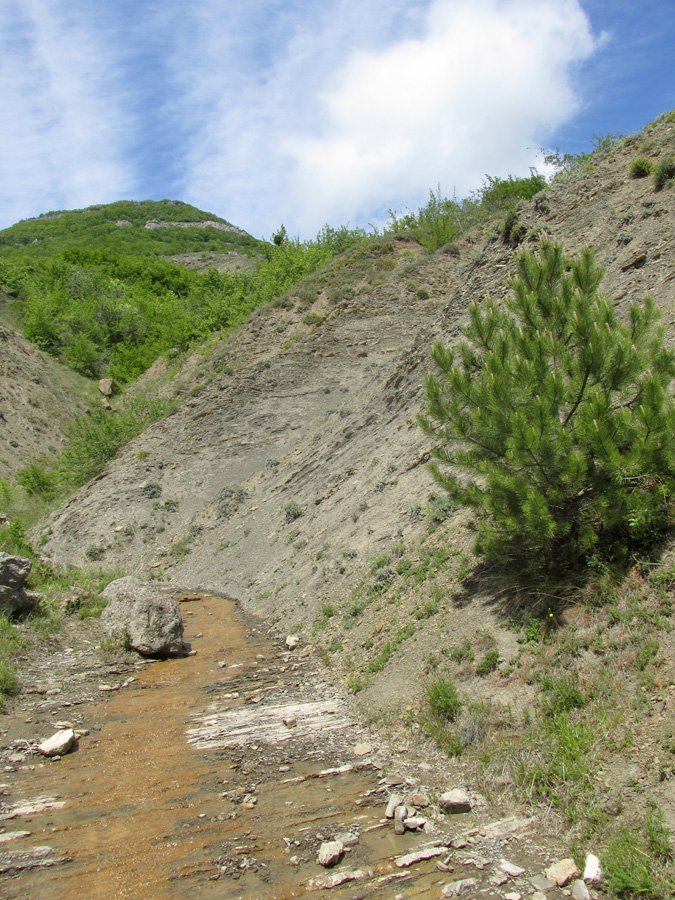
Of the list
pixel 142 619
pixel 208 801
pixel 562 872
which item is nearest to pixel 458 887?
pixel 562 872

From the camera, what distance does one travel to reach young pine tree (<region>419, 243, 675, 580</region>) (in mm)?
5832

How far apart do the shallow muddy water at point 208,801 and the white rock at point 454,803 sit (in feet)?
1.46

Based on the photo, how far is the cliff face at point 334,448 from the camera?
35.0ft

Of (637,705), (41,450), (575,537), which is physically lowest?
(637,705)

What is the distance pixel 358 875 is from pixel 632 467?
14.3ft

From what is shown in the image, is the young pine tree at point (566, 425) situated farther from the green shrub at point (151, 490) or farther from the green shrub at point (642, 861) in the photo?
the green shrub at point (151, 490)

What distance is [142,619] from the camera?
995 cm

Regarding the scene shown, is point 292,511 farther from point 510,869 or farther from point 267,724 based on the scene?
point 510,869

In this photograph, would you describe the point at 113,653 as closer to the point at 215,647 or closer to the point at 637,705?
the point at 215,647

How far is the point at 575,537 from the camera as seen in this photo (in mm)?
6672

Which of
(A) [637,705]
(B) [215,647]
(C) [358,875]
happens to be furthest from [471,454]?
(B) [215,647]

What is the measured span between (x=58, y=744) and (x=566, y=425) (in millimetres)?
6622

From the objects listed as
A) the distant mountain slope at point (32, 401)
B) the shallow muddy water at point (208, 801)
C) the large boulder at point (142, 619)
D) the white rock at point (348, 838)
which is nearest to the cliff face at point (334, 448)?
the shallow muddy water at point (208, 801)

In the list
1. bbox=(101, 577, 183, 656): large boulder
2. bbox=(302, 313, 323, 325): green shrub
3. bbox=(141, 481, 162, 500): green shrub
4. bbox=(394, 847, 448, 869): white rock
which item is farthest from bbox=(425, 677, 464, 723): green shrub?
bbox=(302, 313, 323, 325): green shrub
